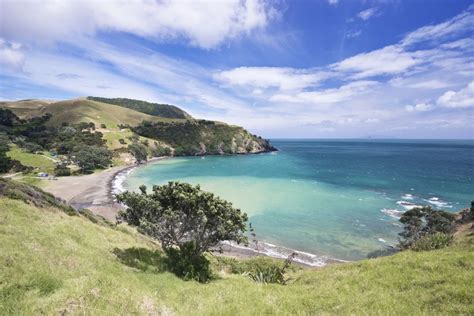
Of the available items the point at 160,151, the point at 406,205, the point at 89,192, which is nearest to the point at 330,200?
the point at 406,205

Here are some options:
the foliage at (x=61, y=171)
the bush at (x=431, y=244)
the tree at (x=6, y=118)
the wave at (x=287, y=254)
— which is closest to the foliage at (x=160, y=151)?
the foliage at (x=61, y=171)

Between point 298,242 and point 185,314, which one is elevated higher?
point 185,314

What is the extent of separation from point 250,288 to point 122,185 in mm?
72988

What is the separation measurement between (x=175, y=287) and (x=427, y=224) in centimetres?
4358

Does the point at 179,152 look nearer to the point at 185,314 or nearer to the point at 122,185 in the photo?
the point at 122,185

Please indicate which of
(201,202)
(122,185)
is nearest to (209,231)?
(201,202)

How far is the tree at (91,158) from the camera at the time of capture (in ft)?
319

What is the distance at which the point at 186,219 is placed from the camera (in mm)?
21812

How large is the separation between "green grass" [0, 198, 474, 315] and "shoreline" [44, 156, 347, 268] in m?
8.93

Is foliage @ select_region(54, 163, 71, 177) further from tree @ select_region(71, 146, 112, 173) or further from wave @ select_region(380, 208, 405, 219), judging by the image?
wave @ select_region(380, 208, 405, 219)

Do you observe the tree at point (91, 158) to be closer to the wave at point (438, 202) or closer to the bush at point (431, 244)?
the bush at point (431, 244)

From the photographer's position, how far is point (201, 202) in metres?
21.2

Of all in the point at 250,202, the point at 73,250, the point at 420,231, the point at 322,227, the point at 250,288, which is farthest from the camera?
the point at 250,202

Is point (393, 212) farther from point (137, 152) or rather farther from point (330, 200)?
point (137, 152)
